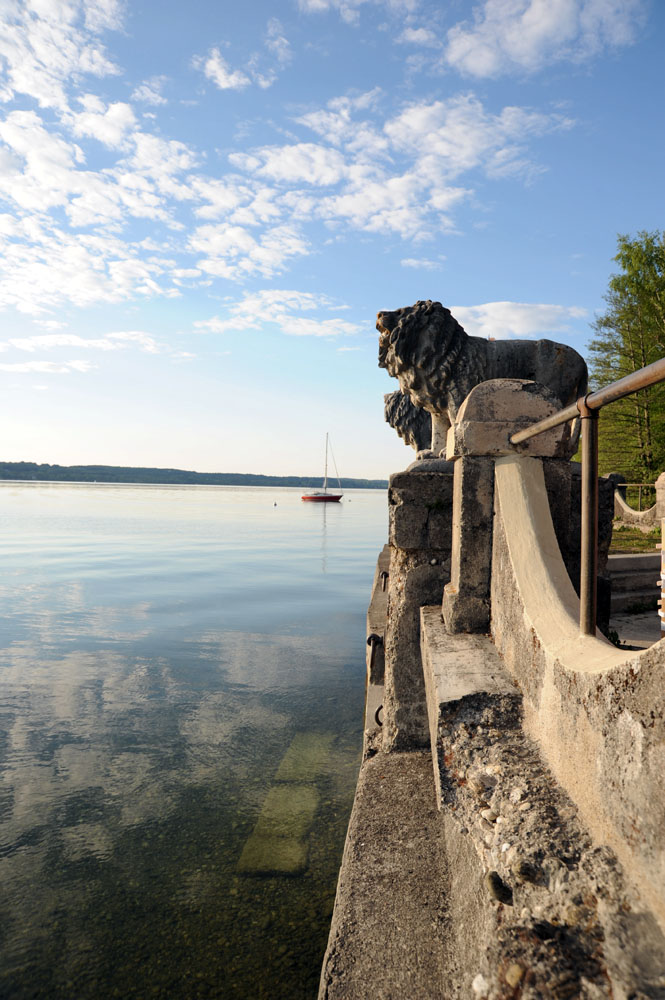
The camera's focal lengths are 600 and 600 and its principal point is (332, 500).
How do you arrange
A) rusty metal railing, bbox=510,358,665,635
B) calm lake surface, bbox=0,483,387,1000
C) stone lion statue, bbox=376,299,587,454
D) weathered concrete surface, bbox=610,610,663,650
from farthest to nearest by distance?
weathered concrete surface, bbox=610,610,663,650 < stone lion statue, bbox=376,299,587,454 < calm lake surface, bbox=0,483,387,1000 < rusty metal railing, bbox=510,358,665,635

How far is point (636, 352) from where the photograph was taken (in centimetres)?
2273

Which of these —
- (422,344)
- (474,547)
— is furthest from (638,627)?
(474,547)

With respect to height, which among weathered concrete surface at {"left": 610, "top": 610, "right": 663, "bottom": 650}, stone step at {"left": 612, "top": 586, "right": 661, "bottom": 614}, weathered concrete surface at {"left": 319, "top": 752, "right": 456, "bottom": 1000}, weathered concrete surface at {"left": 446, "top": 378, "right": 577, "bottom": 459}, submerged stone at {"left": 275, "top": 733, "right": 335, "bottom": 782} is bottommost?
submerged stone at {"left": 275, "top": 733, "right": 335, "bottom": 782}

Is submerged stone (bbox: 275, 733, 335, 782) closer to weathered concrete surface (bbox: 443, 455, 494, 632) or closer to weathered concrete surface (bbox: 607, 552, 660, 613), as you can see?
weathered concrete surface (bbox: 607, 552, 660, 613)

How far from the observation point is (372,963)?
1.85m

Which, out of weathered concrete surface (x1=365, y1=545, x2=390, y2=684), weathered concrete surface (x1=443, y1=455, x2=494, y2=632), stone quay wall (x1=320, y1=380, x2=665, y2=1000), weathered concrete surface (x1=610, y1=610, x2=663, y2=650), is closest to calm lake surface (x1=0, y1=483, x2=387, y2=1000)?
weathered concrete surface (x1=365, y1=545, x2=390, y2=684)

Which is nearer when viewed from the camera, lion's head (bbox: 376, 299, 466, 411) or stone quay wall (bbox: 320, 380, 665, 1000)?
stone quay wall (bbox: 320, 380, 665, 1000)

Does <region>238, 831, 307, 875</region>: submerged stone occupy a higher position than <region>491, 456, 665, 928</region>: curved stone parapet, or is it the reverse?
<region>491, 456, 665, 928</region>: curved stone parapet

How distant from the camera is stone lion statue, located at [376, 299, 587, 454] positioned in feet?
15.6

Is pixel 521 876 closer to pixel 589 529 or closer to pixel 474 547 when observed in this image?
pixel 589 529

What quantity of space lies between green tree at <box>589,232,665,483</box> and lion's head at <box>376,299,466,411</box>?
682 inches

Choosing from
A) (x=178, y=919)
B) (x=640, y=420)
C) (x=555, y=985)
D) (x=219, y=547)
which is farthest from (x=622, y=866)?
(x=219, y=547)

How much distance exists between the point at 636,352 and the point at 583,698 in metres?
24.6

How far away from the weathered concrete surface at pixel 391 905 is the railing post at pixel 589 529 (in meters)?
1.13
